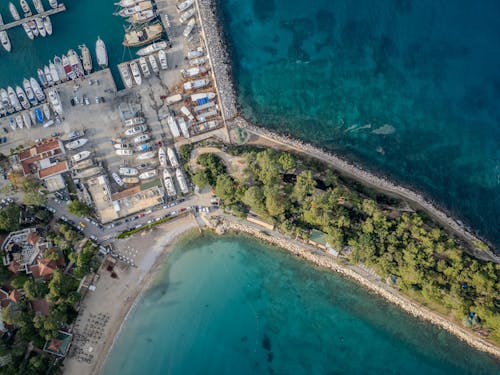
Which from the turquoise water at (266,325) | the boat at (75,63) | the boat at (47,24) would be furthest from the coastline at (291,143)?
the boat at (47,24)

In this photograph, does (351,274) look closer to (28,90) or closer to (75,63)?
(75,63)

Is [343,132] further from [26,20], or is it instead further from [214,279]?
[26,20]

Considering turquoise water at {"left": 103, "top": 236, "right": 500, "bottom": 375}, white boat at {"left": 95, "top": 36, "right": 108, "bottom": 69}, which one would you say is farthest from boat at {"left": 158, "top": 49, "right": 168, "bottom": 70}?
turquoise water at {"left": 103, "top": 236, "right": 500, "bottom": 375}

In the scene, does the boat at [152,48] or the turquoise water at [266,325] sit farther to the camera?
the turquoise water at [266,325]

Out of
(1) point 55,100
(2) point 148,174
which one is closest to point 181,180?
(2) point 148,174

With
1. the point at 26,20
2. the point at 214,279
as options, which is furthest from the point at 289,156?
the point at 26,20

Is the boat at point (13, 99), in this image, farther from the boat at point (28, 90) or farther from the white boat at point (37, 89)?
the white boat at point (37, 89)
